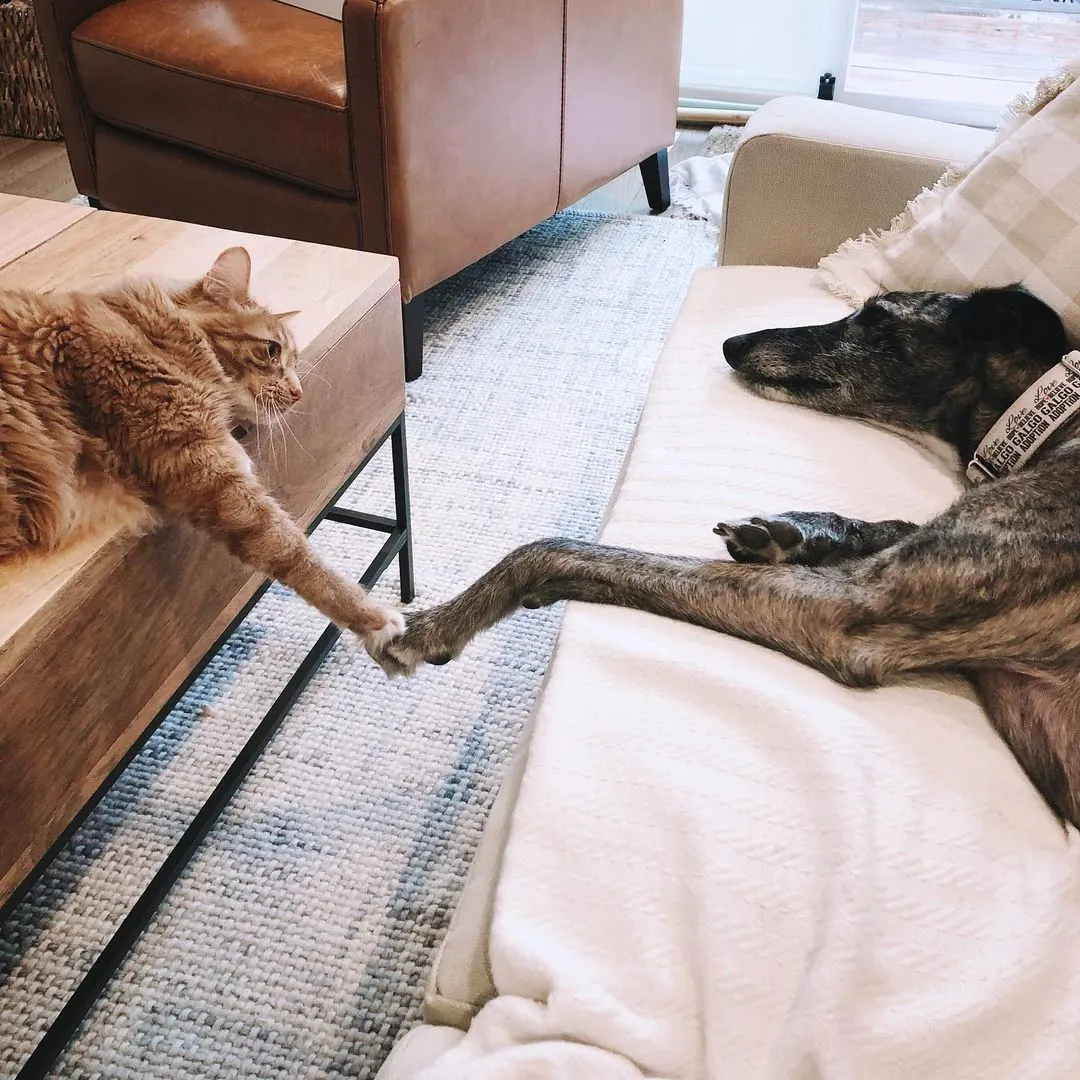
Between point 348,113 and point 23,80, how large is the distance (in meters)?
1.98

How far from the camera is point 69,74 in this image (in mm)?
→ 2430

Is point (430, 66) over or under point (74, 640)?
over

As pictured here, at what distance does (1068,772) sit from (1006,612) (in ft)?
0.60

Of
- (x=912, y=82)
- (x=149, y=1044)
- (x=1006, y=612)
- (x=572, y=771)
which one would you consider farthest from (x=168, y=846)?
(x=912, y=82)

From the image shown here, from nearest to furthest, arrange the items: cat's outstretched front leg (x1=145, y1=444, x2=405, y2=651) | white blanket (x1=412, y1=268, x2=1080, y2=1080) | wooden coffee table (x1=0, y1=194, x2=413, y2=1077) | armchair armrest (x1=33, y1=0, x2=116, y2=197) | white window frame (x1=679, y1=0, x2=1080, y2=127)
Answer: white blanket (x1=412, y1=268, x2=1080, y2=1080), wooden coffee table (x1=0, y1=194, x2=413, y2=1077), cat's outstretched front leg (x1=145, y1=444, x2=405, y2=651), armchair armrest (x1=33, y1=0, x2=116, y2=197), white window frame (x1=679, y1=0, x2=1080, y2=127)

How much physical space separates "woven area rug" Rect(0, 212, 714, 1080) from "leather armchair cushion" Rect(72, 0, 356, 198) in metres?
0.64

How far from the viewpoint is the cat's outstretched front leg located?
1006 mm

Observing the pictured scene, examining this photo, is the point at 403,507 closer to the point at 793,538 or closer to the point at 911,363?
the point at 793,538

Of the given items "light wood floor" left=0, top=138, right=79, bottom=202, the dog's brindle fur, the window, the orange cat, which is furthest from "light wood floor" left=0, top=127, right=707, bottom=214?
the orange cat

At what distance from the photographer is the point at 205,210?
2361 mm

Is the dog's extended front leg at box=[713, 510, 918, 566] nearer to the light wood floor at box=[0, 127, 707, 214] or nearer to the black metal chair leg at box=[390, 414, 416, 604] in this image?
the black metal chair leg at box=[390, 414, 416, 604]

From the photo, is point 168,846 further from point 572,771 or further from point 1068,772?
point 1068,772

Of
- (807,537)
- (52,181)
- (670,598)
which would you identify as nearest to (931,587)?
(807,537)

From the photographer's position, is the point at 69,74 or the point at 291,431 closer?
the point at 291,431
